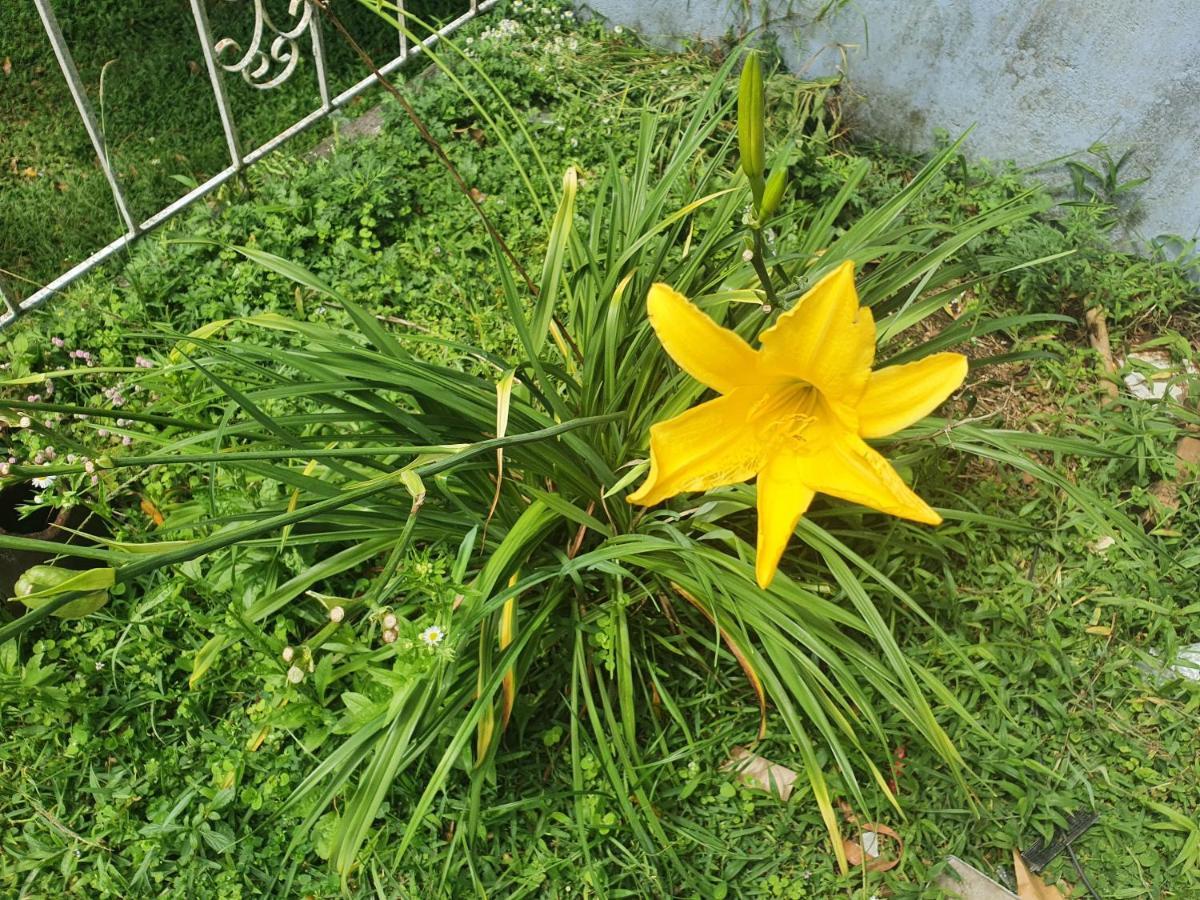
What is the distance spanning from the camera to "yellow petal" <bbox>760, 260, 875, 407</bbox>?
1.28 m

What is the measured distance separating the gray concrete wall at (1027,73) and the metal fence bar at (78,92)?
1.97m

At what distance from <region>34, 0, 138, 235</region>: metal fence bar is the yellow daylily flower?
71.7 inches

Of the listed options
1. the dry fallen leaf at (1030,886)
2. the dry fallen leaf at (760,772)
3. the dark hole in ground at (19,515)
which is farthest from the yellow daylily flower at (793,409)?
the dark hole in ground at (19,515)

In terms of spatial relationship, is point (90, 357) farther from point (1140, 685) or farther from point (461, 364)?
point (1140, 685)

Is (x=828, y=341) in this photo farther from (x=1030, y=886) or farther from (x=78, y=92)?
(x=78, y=92)

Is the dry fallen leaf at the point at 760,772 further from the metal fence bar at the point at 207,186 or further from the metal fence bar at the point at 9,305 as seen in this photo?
the metal fence bar at the point at 9,305

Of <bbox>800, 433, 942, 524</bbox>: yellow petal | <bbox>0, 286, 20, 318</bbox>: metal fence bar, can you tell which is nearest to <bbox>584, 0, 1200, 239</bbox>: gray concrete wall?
<bbox>800, 433, 942, 524</bbox>: yellow petal

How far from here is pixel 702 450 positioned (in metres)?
1.45

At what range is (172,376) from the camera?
2.29 metres

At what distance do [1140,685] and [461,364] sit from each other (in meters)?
1.81

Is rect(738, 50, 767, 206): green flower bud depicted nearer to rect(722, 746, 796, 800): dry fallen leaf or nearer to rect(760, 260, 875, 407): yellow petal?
rect(760, 260, 875, 407): yellow petal

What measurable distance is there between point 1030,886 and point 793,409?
1191mm

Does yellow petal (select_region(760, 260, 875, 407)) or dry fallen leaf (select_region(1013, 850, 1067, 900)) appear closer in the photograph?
yellow petal (select_region(760, 260, 875, 407))

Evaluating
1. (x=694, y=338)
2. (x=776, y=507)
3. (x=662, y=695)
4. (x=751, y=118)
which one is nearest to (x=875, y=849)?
(x=662, y=695)
